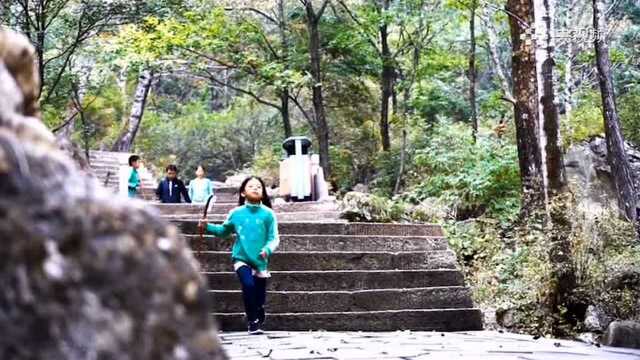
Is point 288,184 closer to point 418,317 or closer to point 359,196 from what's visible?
point 359,196

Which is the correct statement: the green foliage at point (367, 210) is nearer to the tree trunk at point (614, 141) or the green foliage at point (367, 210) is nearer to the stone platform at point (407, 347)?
the stone platform at point (407, 347)

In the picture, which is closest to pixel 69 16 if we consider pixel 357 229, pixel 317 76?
pixel 357 229

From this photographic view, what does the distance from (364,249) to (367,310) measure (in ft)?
5.87

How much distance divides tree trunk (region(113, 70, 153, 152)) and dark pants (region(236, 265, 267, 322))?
651 inches

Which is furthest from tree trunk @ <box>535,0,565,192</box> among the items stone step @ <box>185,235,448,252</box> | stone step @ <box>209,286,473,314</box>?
stone step @ <box>185,235,448,252</box>

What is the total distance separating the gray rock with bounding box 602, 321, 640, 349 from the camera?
22.7 ft

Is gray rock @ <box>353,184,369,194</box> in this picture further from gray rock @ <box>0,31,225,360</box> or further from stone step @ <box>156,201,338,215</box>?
gray rock @ <box>0,31,225,360</box>

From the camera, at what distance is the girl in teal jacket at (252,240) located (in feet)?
25.5

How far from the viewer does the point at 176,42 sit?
720 inches

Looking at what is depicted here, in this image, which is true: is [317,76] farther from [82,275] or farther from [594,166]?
[82,275]

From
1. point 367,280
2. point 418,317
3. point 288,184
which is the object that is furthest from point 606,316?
point 288,184

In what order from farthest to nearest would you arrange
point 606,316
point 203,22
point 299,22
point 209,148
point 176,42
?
point 209,148, point 299,22, point 203,22, point 176,42, point 606,316

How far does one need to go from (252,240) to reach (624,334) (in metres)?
3.41

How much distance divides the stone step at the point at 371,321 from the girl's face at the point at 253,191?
1474 mm
